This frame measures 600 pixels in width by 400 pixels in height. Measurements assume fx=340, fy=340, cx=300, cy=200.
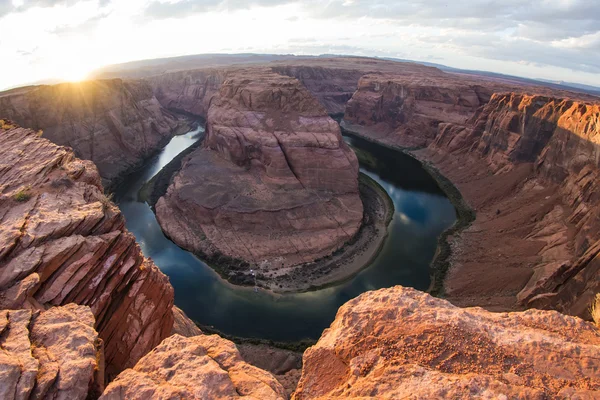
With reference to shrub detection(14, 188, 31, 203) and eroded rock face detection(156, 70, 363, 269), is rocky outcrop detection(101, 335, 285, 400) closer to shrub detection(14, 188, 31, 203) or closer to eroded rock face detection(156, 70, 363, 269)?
shrub detection(14, 188, 31, 203)

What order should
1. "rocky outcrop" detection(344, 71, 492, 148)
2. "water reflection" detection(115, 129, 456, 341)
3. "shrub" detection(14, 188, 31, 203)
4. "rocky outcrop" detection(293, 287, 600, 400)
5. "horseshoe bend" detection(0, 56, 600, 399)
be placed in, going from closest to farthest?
"rocky outcrop" detection(293, 287, 600, 400)
"horseshoe bend" detection(0, 56, 600, 399)
"shrub" detection(14, 188, 31, 203)
"water reflection" detection(115, 129, 456, 341)
"rocky outcrop" detection(344, 71, 492, 148)

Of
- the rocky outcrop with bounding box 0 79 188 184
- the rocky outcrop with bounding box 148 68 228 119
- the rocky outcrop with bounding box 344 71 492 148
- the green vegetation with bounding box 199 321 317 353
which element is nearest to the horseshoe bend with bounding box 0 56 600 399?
the green vegetation with bounding box 199 321 317 353

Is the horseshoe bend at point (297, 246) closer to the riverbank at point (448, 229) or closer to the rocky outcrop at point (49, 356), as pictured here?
the rocky outcrop at point (49, 356)

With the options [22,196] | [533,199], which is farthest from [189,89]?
[22,196]

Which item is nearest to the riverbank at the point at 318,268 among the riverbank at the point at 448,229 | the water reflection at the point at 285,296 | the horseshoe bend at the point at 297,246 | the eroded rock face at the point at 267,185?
the horseshoe bend at the point at 297,246

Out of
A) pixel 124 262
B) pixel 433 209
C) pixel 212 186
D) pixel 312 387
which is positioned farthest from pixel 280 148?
pixel 312 387

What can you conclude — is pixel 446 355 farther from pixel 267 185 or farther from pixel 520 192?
pixel 520 192
